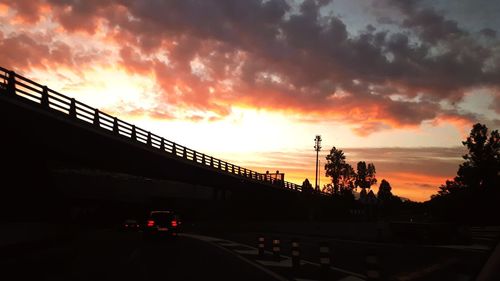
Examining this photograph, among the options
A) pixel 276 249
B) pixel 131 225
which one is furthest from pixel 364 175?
pixel 276 249

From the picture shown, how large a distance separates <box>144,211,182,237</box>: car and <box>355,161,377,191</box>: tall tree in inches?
5644

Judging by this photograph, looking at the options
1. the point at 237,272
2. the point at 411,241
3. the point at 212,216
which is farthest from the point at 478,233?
the point at 212,216

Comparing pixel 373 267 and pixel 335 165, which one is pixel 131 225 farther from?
pixel 335 165

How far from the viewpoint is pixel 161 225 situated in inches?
1422

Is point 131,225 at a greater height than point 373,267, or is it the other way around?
point 373,267

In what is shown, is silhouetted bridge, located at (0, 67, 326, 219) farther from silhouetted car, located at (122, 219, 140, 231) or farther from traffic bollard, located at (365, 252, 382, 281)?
traffic bollard, located at (365, 252, 382, 281)

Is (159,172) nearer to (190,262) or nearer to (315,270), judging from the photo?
(190,262)

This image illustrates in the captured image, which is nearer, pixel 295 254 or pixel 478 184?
pixel 295 254

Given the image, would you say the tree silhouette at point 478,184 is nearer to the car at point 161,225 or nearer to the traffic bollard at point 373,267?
the car at point 161,225

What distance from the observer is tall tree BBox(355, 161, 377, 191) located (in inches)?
6978

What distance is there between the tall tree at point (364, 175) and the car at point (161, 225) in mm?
143366

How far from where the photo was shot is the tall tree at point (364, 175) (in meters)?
177

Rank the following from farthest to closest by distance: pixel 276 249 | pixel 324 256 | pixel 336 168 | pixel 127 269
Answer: pixel 336 168
pixel 276 249
pixel 127 269
pixel 324 256

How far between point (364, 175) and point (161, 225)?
A: 152 metres
